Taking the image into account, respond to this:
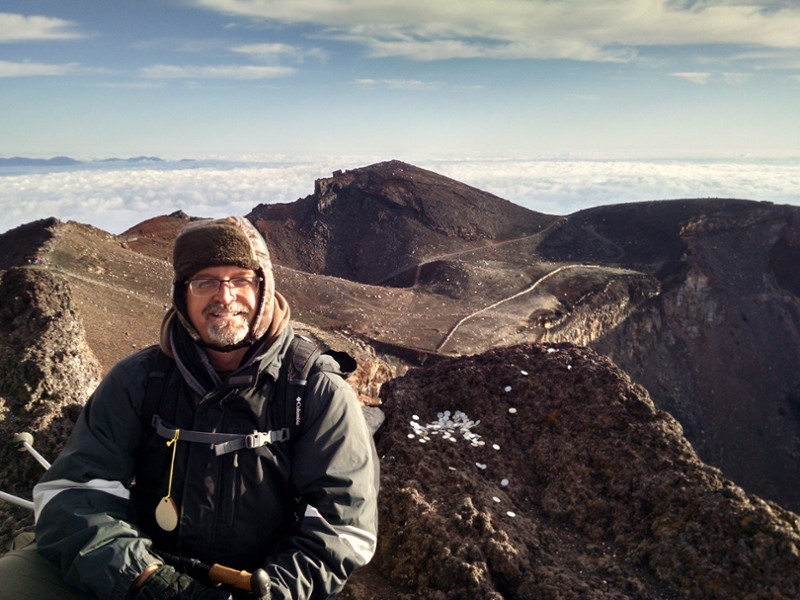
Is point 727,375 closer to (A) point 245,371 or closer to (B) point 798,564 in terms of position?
(B) point 798,564

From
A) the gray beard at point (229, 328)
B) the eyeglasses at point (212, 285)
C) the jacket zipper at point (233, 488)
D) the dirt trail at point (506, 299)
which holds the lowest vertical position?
the dirt trail at point (506, 299)

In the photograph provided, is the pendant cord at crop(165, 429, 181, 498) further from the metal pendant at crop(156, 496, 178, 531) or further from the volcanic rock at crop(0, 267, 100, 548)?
the volcanic rock at crop(0, 267, 100, 548)

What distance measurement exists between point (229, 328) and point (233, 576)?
1.25m

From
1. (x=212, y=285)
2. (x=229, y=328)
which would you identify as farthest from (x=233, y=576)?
(x=212, y=285)

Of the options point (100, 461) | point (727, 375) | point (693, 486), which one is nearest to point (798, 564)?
point (693, 486)

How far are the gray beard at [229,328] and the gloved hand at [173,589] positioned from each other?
1157 millimetres

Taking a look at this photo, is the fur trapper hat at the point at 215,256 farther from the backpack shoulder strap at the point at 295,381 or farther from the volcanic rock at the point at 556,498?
the volcanic rock at the point at 556,498

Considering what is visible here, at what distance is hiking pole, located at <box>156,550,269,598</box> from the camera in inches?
110

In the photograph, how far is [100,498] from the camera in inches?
123

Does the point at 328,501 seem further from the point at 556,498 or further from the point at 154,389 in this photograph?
the point at 556,498

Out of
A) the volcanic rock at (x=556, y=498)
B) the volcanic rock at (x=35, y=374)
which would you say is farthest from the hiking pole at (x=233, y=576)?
the volcanic rock at (x=35, y=374)

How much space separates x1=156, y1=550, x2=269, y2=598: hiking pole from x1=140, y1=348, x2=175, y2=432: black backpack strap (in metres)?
0.68

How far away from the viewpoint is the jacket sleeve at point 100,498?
2.91m

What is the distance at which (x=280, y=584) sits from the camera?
9.43ft
